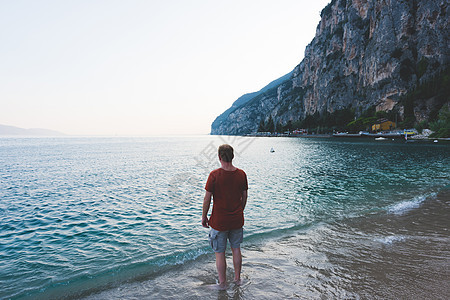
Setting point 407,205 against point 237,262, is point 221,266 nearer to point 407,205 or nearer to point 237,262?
point 237,262

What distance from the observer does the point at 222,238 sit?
5.11 m

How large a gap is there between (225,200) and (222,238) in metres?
0.83

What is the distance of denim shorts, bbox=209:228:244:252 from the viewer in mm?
5113

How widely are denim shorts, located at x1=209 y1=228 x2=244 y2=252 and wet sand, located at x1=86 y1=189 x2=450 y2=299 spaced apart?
1104 millimetres

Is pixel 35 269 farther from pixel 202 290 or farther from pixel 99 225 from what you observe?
pixel 202 290

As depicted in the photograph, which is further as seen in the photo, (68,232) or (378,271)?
(68,232)

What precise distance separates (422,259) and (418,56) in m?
168

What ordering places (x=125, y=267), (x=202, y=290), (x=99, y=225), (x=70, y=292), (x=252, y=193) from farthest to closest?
1. (x=252, y=193)
2. (x=99, y=225)
3. (x=125, y=267)
4. (x=70, y=292)
5. (x=202, y=290)

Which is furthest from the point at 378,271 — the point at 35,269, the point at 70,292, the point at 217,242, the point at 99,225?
the point at 99,225

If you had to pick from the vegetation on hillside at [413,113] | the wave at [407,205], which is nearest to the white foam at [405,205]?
the wave at [407,205]

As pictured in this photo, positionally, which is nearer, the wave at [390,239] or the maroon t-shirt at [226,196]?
the maroon t-shirt at [226,196]

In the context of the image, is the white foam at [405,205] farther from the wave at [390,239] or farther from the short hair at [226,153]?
the short hair at [226,153]

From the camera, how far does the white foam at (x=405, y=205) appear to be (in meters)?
12.1

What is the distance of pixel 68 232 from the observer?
34.8 ft
